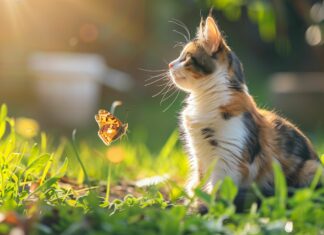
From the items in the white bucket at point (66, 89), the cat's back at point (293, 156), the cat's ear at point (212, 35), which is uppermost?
the cat's ear at point (212, 35)

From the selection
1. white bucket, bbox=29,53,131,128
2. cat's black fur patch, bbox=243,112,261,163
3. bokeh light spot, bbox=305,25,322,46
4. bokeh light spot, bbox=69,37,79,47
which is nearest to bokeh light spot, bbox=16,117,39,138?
cat's black fur patch, bbox=243,112,261,163

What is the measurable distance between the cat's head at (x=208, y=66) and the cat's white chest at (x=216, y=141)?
168 millimetres

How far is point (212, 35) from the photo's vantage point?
10.5 ft

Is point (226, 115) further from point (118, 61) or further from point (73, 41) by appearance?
point (118, 61)

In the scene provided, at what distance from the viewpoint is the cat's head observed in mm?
3199

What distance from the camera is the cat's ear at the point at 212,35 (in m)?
3.19

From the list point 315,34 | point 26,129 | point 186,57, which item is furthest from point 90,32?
point 186,57

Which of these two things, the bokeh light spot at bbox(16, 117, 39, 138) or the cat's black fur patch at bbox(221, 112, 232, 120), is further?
the bokeh light spot at bbox(16, 117, 39, 138)

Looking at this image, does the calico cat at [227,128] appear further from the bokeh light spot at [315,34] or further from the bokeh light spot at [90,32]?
the bokeh light spot at [90,32]

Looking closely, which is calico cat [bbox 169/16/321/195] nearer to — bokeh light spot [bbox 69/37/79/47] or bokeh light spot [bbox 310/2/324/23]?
bokeh light spot [bbox 310/2/324/23]

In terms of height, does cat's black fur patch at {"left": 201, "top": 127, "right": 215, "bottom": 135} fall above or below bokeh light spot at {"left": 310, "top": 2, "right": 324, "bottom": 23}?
below

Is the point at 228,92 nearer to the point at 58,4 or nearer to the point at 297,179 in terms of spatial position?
the point at 297,179

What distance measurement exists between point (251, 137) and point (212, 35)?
57cm

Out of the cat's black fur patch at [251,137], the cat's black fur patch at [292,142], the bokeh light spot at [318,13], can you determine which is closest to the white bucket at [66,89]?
the bokeh light spot at [318,13]
